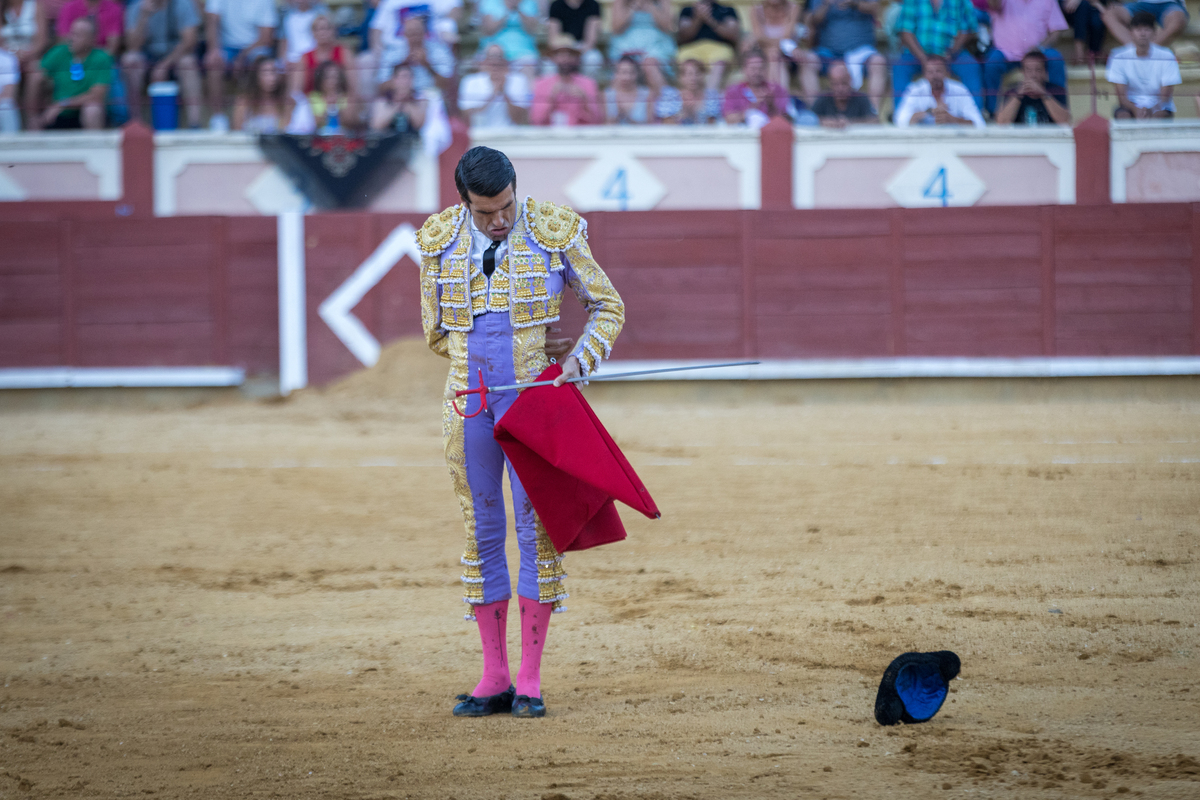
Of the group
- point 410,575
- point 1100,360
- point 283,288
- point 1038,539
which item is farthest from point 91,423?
point 1100,360

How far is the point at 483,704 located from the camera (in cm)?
269

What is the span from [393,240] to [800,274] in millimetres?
3101

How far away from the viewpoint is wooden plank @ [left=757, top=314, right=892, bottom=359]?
9039 millimetres

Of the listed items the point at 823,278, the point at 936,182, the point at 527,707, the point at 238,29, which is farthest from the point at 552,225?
the point at 238,29

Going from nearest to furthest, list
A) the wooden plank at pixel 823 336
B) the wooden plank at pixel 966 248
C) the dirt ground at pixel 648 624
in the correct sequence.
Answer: the dirt ground at pixel 648 624 → the wooden plank at pixel 966 248 → the wooden plank at pixel 823 336

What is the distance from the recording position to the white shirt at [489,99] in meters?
9.23

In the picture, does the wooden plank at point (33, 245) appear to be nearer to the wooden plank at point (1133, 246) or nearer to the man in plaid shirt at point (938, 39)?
the man in plaid shirt at point (938, 39)

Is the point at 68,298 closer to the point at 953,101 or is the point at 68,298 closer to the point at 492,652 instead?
the point at 953,101

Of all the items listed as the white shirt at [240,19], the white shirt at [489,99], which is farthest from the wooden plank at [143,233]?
the white shirt at [489,99]

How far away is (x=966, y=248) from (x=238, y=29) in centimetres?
601

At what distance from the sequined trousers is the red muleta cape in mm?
70

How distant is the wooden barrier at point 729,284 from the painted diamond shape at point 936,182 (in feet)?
0.78

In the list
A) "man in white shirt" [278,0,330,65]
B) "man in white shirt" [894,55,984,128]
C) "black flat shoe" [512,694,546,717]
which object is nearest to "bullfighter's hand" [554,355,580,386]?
"black flat shoe" [512,694,546,717]

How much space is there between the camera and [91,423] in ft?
27.8
